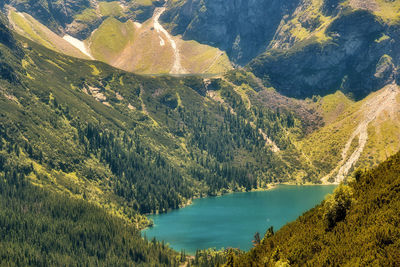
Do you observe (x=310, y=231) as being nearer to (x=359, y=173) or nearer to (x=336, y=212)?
(x=336, y=212)

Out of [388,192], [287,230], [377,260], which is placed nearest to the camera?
[377,260]

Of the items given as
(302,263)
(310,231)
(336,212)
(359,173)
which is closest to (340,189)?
(336,212)

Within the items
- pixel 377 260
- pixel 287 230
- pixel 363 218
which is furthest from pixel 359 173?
pixel 377 260

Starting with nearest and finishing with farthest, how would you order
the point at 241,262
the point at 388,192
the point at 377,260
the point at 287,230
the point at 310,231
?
1. the point at 377,260
2. the point at 388,192
3. the point at 310,231
4. the point at 241,262
5. the point at 287,230

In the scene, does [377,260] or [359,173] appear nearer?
[377,260]

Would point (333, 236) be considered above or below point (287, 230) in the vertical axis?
below

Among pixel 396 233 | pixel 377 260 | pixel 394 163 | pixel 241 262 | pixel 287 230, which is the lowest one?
pixel 377 260
